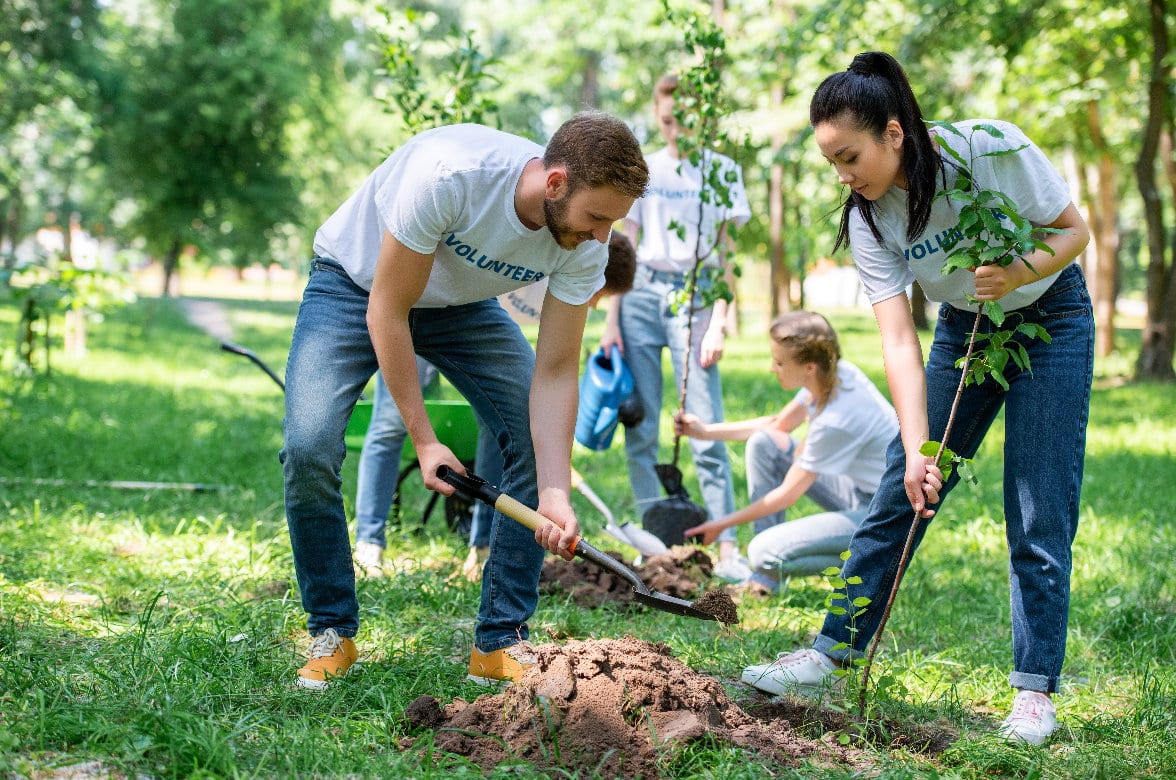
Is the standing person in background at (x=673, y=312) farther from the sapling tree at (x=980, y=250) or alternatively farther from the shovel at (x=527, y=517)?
the sapling tree at (x=980, y=250)

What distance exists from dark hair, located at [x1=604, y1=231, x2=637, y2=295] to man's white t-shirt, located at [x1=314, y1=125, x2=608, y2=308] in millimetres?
Result: 1338

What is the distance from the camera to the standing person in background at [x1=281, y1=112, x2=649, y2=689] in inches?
105

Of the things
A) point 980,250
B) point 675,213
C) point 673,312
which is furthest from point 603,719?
point 675,213

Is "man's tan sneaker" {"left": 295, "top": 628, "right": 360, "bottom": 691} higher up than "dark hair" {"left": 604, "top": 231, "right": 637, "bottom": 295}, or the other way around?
"dark hair" {"left": 604, "top": 231, "right": 637, "bottom": 295}

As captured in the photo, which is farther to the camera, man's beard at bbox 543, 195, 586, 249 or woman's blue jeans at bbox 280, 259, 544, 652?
woman's blue jeans at bbox 280, 259, 544, 652

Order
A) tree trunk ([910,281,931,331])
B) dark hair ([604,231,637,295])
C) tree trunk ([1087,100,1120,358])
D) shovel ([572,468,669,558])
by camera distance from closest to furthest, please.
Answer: tree trunk ([910,281,931,331]), dark hair ([604,231,637,295]), shovel ([572,468,669,558]), tree trunk ([1087,100,1120,358])

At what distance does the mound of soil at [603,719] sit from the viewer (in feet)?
8.05

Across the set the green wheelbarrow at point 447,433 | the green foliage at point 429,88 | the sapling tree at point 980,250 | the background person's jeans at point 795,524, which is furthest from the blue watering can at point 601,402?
the sapling tree at point 980,250

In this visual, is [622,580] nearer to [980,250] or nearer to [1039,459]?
[1039,459]

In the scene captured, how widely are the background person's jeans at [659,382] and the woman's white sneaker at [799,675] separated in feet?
5.69

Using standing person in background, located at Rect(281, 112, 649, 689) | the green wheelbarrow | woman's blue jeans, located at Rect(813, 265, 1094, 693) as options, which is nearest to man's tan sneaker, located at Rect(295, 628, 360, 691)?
standing person in background, located at Rect(281, 112, 649, 689)

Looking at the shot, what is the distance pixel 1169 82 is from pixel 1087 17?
1.59 m

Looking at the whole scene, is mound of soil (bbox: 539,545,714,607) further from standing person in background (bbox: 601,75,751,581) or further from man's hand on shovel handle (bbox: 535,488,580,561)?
man's hand on shovel handle (bbox: 535,488,580,561)

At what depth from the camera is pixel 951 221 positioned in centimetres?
270
